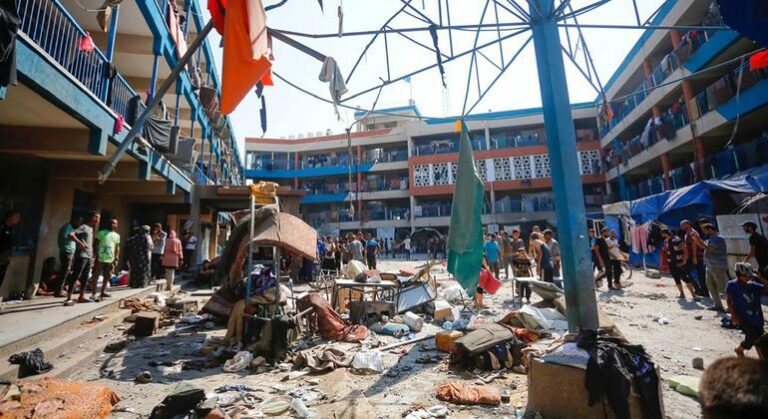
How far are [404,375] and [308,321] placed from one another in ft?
7.48

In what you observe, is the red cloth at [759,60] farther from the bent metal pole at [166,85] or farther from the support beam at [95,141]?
the support beam at [95,141]

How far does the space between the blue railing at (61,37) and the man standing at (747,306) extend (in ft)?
30.0

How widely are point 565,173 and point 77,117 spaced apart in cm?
727

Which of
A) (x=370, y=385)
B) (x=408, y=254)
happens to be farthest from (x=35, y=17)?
(x=408, y=254)

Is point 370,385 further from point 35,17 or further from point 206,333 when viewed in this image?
point 35,17

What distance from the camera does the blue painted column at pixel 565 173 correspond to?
325 cm

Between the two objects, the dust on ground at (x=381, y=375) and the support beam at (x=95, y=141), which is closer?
the dust on ground at (x=381, y=375)

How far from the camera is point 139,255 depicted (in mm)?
8383

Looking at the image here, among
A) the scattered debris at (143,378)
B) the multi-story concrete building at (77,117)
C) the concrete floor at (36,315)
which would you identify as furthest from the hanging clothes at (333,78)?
the concrete floor at (36,315)

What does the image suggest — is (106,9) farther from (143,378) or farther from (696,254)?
(696,254)

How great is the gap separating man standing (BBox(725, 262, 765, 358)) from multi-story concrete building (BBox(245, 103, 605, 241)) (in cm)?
2172

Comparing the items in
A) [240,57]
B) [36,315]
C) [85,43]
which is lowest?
[36,315]

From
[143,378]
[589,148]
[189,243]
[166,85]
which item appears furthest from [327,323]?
[589,148]

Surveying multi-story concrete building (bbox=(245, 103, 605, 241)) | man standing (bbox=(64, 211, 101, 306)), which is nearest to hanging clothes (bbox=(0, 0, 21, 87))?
man standing (bbox=(64, 211, 101, 306))
